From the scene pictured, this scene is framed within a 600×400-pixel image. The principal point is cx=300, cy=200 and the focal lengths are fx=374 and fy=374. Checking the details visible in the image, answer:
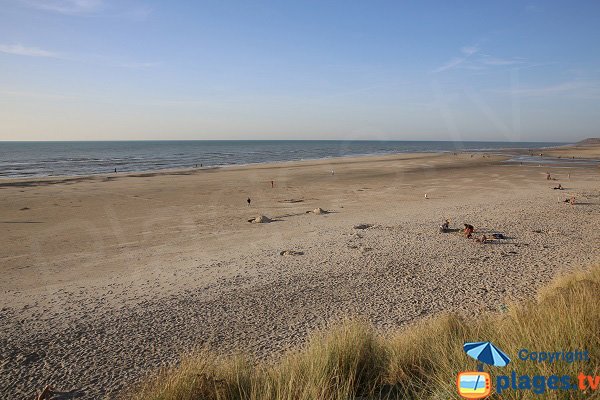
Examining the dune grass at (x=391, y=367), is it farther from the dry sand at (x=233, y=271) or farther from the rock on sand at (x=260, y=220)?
the rock on sand at (x=260, y=220)

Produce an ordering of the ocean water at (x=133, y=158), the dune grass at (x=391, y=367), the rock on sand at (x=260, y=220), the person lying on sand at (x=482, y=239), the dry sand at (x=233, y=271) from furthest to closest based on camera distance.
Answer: the ocean water at (x=133, y=158) < the rock on sand at (x=260, y=220) < the person lying on sand at (x=482, y=239) < the dry sand at (x=233, y=271) < the dune grass at (x=391, y=367)

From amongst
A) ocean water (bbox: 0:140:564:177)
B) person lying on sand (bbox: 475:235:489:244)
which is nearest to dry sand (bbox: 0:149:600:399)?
person lying on sand (bbox: 475:235:489:244)

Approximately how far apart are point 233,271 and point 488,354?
25.3 feet

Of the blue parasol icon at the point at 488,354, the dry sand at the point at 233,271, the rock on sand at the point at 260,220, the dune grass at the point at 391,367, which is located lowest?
the dry sand at the point at 233,271

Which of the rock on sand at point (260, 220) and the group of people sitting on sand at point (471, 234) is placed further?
the rock on sand at point (260, 220)

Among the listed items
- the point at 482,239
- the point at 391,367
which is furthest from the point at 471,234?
the point at 391,367

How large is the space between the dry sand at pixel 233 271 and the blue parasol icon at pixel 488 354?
370 cm

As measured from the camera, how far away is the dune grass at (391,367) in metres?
3.42

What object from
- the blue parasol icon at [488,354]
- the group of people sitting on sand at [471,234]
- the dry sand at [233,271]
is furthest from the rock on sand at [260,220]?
the blue parasol icon at [488,354]

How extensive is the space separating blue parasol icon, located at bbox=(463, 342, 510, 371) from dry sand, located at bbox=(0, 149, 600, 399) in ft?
12.1

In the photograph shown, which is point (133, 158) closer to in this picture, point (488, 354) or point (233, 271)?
point (233, 271)

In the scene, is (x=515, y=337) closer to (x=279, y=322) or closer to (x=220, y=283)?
(x=279, y=322)

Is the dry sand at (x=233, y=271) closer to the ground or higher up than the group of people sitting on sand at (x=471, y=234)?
closer to the ground

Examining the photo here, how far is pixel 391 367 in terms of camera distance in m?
4.14
